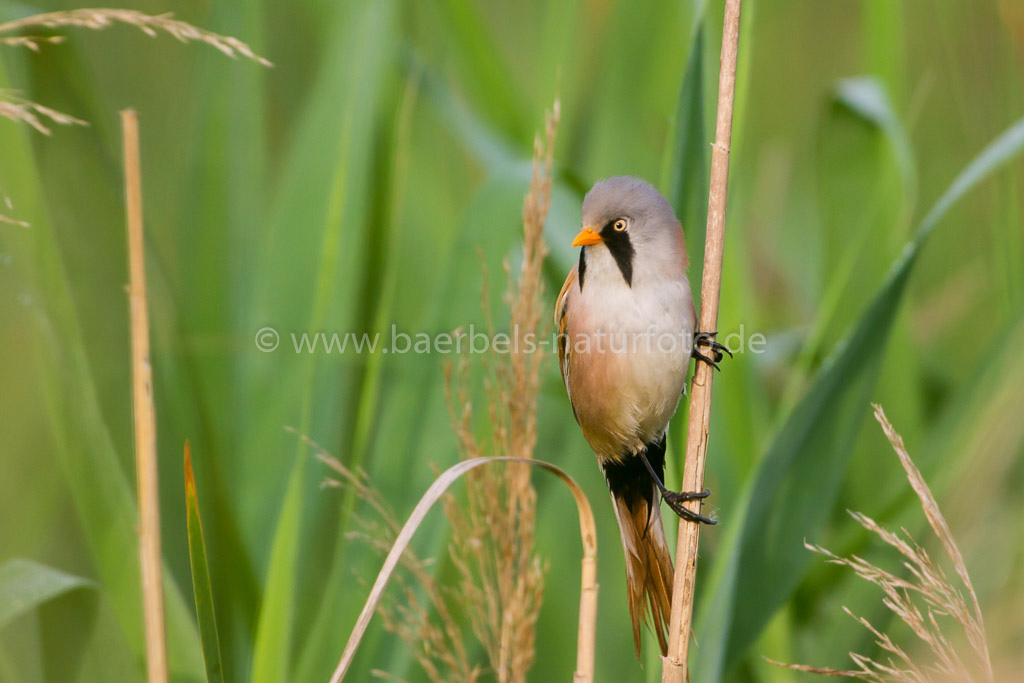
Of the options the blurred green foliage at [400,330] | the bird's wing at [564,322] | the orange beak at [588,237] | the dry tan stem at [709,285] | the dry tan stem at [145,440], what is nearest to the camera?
the dry tan stem at [145,440]

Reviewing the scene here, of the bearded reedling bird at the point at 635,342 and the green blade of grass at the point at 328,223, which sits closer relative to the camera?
the bearded reedling bird at the point at 635,342

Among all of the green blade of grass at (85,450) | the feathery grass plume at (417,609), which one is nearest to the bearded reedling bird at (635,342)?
the feathery grass plume at (417,609)

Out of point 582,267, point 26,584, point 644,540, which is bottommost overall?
point 26,584

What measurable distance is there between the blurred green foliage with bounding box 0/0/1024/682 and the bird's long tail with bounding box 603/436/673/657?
0.10 m

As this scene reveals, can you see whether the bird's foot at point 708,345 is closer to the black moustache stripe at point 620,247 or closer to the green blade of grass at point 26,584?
the black moustache stripe at point 620,247

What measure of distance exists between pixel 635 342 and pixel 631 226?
189 millimetres

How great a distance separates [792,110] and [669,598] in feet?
8.29

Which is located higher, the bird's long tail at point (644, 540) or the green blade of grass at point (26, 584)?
the bird's long tail at point (644, 540)

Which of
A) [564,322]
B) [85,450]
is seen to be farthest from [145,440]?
[564,322]

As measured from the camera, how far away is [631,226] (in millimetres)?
1343

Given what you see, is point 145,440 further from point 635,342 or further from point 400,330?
point 400,330

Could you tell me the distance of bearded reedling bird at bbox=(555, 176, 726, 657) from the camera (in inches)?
52.1

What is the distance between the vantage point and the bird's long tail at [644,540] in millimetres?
1353

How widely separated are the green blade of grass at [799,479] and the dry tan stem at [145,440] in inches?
35.6
